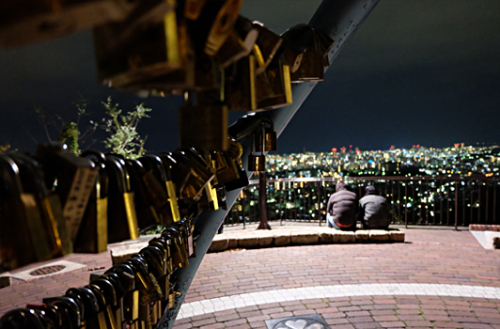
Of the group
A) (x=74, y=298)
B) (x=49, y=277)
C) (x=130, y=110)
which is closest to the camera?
(x=74, y=298)

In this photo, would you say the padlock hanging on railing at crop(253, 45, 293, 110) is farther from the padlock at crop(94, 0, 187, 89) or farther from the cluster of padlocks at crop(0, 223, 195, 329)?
the cluster of padlocks at crop(0, 223, 195, 329)

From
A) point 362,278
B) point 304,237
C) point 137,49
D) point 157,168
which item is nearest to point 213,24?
point 137,49

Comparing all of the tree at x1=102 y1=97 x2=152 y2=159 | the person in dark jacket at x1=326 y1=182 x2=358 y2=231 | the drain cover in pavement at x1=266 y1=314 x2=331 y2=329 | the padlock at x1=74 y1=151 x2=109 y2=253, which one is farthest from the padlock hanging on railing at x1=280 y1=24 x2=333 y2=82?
the tree at x1=102 y1=97 x2=152 y2=159

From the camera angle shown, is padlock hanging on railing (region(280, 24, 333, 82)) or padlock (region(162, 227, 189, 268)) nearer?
padlock hanging on railing (region(280, 24, 333, 82))

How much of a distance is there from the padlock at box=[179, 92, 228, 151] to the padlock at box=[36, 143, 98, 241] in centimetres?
18

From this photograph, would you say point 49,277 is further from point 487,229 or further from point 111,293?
point 487,229

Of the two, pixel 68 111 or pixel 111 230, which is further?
pixel 68 111

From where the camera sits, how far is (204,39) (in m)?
0.51

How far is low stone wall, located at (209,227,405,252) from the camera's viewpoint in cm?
709

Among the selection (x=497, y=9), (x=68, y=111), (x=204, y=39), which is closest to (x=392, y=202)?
(x=68, y=111)

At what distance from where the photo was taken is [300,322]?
374 centimetres

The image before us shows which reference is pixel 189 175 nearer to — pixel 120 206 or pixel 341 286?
pixel 120 206

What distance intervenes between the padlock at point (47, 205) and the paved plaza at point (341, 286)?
3646 mm

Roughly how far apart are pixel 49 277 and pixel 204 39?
6492 mm
